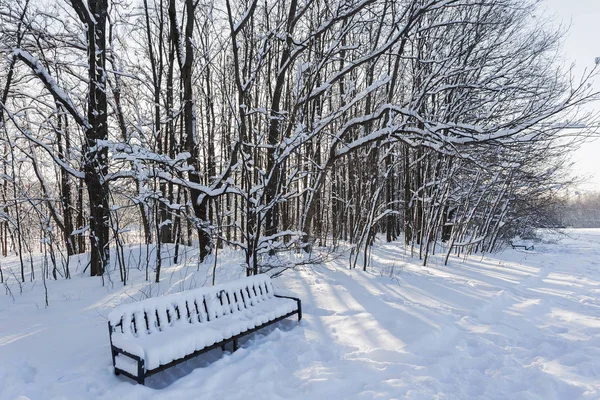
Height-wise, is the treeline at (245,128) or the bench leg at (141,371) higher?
the treeline at (245,128)

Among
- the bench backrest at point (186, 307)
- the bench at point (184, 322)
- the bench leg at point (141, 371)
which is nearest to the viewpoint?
the bench leg at point (141, 371)

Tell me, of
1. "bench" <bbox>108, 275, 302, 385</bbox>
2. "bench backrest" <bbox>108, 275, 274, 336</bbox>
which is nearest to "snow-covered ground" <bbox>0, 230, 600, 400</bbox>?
"bench" <bbox>108, 275, 302, 385</bbox>

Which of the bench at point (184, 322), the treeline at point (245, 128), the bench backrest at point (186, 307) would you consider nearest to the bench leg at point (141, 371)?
the bench at point (184, 322)

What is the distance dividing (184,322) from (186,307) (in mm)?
212

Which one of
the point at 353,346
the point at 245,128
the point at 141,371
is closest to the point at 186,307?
the point at 141,371

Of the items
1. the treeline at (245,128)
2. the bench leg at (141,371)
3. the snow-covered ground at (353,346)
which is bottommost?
the snow-covered ground at (353,346)

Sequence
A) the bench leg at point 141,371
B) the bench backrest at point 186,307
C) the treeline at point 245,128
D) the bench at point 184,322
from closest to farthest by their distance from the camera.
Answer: the bench leg at point 141,371 < the bench at point 184,322 < the bench backrest at point 186,307 < the treeline at point 245,128

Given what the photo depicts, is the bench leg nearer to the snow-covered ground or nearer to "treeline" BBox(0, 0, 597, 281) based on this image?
the snow-covered ground

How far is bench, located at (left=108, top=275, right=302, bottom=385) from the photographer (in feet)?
10.9

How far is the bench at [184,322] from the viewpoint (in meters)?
3.32

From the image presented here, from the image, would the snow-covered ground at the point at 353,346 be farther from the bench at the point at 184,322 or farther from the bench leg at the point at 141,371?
the bench at the point at 184,322

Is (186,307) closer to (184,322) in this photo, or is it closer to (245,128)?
(184,322)

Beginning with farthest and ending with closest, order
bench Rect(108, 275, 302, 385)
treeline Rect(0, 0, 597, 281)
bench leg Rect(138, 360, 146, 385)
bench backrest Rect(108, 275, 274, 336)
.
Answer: treeline Rect(0, 0, 597, 281)
bench backrest Rect(108, 275, 274, 336)
bench Rect(108, 275, 302, 385)
bench leg Rect(138, 360, 146, 385)

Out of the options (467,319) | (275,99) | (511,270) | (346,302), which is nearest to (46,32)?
(275,99)
